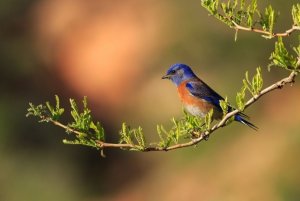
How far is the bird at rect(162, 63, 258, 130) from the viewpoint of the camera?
8.38 m

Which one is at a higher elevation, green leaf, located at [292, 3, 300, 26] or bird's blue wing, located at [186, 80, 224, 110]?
bird's blue wing, located at [186, 80, 224, 110]

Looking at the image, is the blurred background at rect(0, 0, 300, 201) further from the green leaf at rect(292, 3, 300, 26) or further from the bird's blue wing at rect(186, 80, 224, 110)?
the green leaf at rect(292, 3, 300, 26)

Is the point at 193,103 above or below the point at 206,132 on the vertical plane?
above

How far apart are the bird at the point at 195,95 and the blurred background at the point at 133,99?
25.4 feet

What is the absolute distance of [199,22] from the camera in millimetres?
23172

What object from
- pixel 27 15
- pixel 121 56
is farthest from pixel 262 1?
pixel 27 15

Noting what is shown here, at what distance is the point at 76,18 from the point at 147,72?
524cm

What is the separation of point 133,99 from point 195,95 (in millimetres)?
16154

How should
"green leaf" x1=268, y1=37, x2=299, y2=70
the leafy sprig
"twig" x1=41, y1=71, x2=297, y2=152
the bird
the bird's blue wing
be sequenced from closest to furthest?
"twig" x1=41, y1=71, x2=297, y2=152 → "green leaf" x1=268, y1=37, x2=299, y2=70 → the leafy sprig → the bird → the bird's blue wing

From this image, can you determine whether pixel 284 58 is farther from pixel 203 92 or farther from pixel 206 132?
pixel 203 92

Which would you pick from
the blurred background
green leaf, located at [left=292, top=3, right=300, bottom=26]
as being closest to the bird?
green leaf, located at [left=292, top=3, right=300, bottom=26]

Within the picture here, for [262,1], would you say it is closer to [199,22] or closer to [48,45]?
[199,22]

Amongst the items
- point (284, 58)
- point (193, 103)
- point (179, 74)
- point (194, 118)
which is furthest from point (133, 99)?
point (284, 58)

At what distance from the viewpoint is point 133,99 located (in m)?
24.8
